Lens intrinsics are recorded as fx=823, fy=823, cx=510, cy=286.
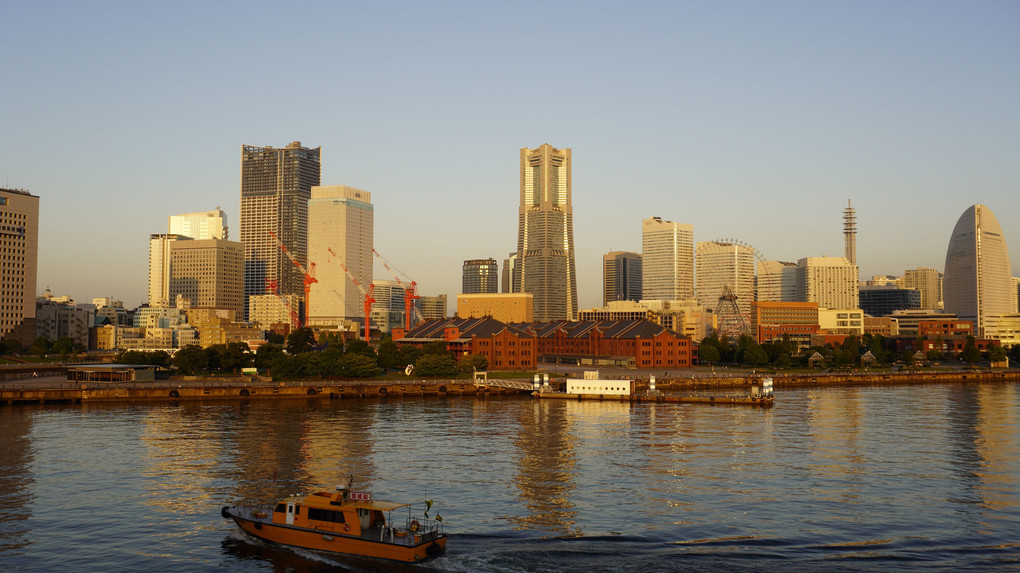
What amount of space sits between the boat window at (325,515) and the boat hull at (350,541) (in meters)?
0.67

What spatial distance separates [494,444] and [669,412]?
138 ft

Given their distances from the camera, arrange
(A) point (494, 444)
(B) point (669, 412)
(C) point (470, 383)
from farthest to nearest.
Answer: (C) point (470, 383) < (B) point (669, 412) < (A) point (494, 444)

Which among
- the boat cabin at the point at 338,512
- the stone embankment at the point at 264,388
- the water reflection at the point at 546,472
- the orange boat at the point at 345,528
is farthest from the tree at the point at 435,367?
the boat cabin at the point at 338,512

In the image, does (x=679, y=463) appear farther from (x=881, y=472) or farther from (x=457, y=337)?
(x=457, y=337)

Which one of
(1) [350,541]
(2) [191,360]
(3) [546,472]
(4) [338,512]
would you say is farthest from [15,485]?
(2) [191,360]

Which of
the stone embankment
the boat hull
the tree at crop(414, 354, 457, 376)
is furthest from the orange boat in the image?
the tree at crop(414, 354, 457, 376)

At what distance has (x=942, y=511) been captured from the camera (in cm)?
5466

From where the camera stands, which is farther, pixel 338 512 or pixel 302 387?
pixel 302 387

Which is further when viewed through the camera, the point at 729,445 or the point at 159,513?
the point at 729,445

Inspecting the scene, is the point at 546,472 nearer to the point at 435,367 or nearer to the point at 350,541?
the point at 350,541

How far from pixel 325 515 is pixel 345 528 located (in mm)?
1665

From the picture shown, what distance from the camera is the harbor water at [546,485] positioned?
45.5 m

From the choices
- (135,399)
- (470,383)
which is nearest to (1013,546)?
(470,383)

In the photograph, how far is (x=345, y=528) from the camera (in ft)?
150
